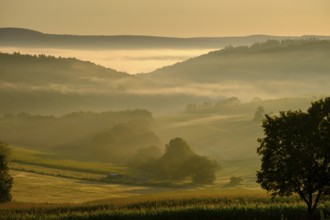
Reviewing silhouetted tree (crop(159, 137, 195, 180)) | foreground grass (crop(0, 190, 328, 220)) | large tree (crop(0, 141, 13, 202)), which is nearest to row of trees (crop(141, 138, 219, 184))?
silhouetted tree (crop(159, 137, 195, 180))

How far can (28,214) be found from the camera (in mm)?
65812

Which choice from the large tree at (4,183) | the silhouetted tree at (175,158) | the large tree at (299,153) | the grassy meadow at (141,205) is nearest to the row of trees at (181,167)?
the silhouetted tree at (175,158)

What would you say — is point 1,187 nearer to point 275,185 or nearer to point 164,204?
point 164,204

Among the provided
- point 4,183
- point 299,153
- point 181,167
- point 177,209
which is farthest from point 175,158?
point 299,153

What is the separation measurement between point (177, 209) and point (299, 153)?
17.0 metres

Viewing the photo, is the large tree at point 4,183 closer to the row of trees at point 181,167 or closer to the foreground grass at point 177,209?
the foreground grass at point 177,209

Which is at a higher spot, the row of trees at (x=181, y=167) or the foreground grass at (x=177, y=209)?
the row of trees at (x=181, y=167)

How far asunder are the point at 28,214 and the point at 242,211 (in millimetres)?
23389

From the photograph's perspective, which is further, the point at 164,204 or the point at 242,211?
the point at 164,204

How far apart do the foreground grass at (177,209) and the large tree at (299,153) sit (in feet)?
15.6

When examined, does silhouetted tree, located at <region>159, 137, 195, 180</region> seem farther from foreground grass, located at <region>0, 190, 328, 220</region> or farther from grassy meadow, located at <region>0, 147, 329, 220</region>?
foreground grass, located at <region>0, 190, 328, 220</region>

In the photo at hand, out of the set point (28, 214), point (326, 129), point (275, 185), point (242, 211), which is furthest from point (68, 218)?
point (326, 129)

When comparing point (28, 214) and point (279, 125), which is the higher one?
point (279, 125)

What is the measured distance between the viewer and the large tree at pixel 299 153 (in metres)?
50.2
